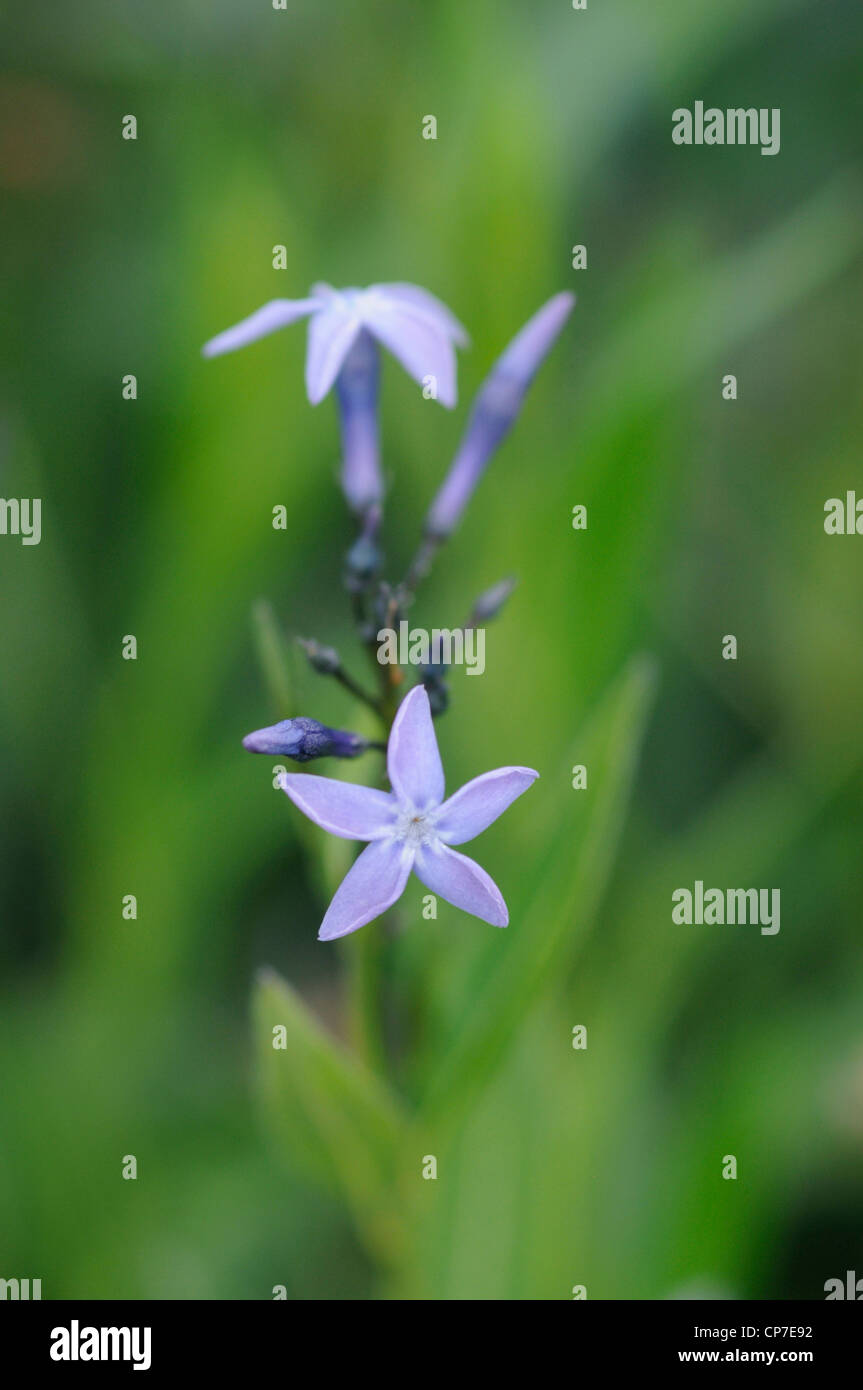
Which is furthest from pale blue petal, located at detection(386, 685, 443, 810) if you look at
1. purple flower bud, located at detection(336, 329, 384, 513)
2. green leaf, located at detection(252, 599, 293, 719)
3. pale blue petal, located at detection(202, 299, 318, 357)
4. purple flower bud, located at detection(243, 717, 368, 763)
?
pale blue petal, located at detection(202, 299, 318, 357)

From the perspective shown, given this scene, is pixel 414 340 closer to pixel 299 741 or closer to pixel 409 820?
pixel 299 741

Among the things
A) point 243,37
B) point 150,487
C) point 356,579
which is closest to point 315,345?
point 356,579

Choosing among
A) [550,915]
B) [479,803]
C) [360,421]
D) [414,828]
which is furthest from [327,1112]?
[360,421]

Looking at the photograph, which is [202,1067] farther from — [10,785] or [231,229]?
[231,229]

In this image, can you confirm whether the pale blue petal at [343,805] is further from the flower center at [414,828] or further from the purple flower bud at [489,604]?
the purple flower bud at [489,604]

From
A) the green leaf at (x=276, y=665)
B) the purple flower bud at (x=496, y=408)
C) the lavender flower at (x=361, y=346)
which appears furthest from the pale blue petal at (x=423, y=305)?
the green leaf at (x=276, y=665)
